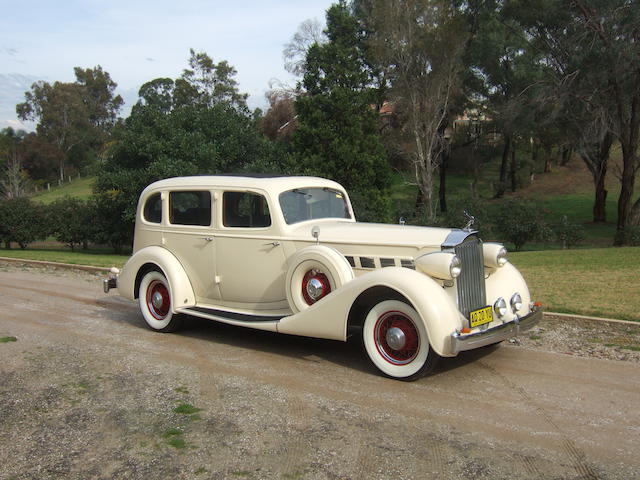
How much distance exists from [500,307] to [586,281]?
6.23 meters

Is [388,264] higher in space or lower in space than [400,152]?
lower

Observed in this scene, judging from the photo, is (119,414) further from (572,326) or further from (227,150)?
(227,150)

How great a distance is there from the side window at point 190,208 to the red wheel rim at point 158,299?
2.96 feet

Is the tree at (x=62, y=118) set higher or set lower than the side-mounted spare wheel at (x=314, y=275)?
higher

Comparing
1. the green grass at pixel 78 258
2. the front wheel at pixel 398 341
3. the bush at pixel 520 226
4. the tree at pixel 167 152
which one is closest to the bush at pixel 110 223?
the tree at pixel 167 152

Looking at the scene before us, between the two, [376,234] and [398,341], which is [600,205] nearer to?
[376,234]

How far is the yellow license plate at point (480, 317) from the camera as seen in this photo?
5.47 metres

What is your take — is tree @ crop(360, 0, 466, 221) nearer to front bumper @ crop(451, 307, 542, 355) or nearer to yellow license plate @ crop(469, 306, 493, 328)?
front bumper @ crop(451, 307, 542, 355)

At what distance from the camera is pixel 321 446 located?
4094 millimetres

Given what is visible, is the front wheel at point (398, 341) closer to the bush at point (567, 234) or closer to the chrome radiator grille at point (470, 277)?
the chrome radiator grille at point (470, 277)

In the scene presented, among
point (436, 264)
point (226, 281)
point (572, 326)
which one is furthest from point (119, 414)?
point (572, 326)

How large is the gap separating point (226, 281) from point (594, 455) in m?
4.50

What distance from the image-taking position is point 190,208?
24.7ft

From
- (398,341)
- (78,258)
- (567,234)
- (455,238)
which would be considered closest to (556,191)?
(567,234)
